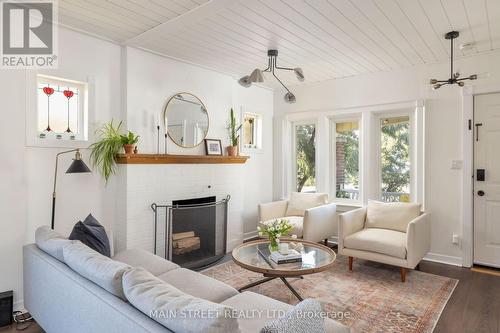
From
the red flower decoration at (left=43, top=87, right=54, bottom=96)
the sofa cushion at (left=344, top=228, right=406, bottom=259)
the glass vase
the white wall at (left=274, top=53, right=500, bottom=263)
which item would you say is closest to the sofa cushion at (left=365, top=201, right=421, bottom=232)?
the sofa cushion at (left=344, top=228, right=406, bottom=259)

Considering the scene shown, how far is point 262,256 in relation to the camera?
2900 millimetres

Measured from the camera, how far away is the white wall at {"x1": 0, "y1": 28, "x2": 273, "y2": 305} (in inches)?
101

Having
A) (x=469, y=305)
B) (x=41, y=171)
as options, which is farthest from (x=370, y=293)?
(x=41, y=171)

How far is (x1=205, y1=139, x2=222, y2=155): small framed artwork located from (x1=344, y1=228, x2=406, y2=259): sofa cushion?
1983 millimetres

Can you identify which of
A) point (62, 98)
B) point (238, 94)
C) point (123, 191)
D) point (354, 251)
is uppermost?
point (238, 94)

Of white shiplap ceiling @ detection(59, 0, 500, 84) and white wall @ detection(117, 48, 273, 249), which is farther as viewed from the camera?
white wall @ detection(117, 48, 273, 249)

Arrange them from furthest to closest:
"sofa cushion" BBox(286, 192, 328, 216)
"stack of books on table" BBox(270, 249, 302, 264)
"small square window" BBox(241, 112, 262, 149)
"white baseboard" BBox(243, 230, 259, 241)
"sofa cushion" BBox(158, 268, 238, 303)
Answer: "small square window" BBox(241, 112, 262, 149), "white baseboard" BBox(243, 230, 259, 241), "sofa cushion" BBox(286, 192, 328, 216), "stack of books on table" BBox(270, 249, 302, 264), "sofa cushion" BBox(158, 268, 238, 303)

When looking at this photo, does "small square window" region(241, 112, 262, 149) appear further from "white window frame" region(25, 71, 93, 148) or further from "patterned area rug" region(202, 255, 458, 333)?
"white window frame" region(25, 71, 93, 148)

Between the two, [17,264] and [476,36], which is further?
[476,36]

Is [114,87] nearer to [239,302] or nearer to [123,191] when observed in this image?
[123,191]

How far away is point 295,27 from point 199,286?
2368 mm

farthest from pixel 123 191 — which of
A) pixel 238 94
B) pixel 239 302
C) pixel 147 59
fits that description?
pixel 238 94

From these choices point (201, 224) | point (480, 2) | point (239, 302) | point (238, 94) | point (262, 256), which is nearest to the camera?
point (239, 302)

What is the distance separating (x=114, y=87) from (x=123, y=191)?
110 centimetres
